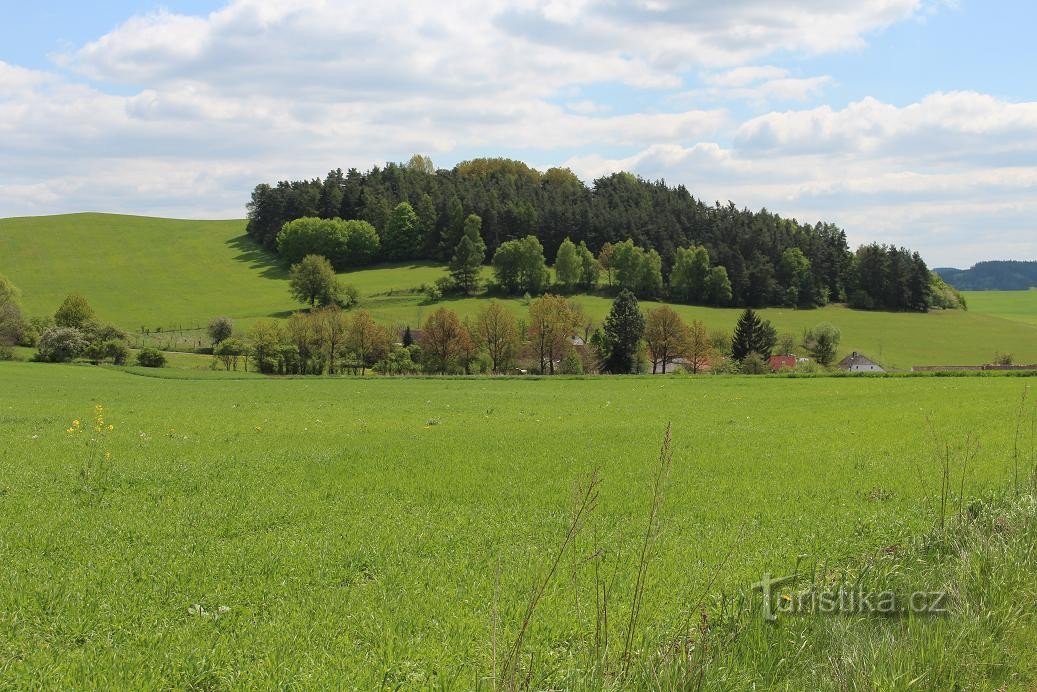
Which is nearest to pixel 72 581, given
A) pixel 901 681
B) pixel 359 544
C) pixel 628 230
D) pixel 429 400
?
pixel 359 544

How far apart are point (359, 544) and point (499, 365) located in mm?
81657

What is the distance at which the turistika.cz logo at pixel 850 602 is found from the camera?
24.0 feet

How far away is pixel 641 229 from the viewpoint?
15112 centimetres

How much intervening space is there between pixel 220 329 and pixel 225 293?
115ft

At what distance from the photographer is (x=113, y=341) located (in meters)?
80.4

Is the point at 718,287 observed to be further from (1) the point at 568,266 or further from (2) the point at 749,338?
(2) the point at 749,338

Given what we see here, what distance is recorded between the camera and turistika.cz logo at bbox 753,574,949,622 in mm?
7301

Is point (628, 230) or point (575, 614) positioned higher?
point (628, 230)

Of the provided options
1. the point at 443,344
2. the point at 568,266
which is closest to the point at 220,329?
the point at 443,344

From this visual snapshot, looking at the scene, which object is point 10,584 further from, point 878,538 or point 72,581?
point 878,538

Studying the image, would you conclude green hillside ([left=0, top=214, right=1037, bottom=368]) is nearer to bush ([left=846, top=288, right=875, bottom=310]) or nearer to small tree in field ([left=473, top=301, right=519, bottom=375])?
bush ([left=846, top=288, right=875, bottom=310])

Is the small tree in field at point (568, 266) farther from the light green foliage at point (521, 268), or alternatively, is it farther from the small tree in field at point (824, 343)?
the small tree in field at point (824, 343)

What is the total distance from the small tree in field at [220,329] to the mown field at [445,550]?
81948mm

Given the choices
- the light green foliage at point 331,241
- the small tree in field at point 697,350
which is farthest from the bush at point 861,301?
the light green foliage at point 331,241
